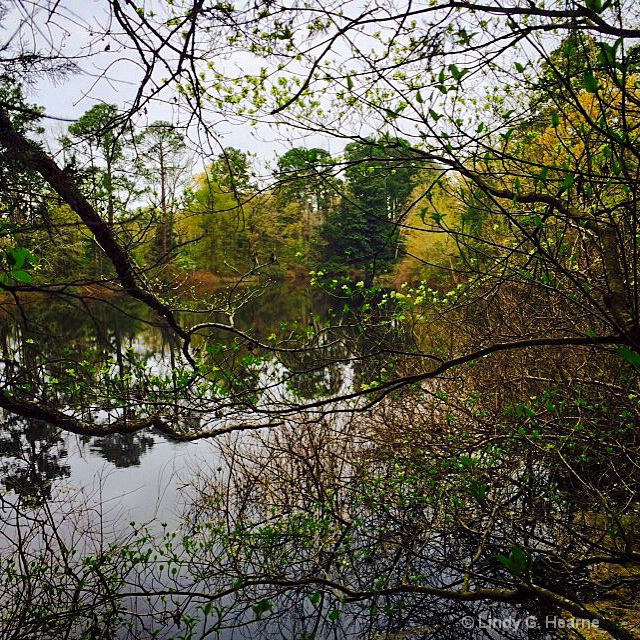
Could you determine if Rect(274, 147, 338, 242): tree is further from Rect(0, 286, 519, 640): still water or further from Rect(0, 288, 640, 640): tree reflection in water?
Rect(0, 288, 640, 640): tree reflection in water

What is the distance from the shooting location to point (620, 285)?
2562mm

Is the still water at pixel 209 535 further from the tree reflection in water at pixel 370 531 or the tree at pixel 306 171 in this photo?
the tree at pixel 306 171

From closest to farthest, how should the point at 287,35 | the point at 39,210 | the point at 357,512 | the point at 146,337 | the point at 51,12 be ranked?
1. the point at 51,12
2. the point at 287,35
3. the point at 39,210
4. the point at 357,512
5. the point at 146,337

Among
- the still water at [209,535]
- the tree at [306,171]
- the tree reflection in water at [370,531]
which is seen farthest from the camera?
the still water at [209,535]

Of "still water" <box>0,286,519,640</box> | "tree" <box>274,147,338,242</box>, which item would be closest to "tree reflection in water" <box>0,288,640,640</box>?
"still water" <box>0,286,519,640</box>

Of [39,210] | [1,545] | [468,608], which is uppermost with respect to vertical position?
[39,210]

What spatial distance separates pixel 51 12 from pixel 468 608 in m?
4.73

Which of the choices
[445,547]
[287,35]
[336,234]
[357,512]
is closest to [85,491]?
[357,512]

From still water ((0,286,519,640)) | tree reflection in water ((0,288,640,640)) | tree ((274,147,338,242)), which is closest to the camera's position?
tree ((274,147,338,242))

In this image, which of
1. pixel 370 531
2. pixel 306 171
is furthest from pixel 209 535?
pixel 306 171

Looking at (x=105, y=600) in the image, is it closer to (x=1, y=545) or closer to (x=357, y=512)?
(x=1, y=545)

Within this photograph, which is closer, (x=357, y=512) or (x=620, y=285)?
(x=620, y=285)

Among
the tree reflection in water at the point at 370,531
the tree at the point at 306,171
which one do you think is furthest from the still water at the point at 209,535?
the tree at the point at 306,171

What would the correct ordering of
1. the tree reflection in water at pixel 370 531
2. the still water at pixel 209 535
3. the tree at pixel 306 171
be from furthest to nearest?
1. the still water at pixel 209 535
2. the tree reflection in water at pixel 370 531
3. the tree at pixel 306 171
